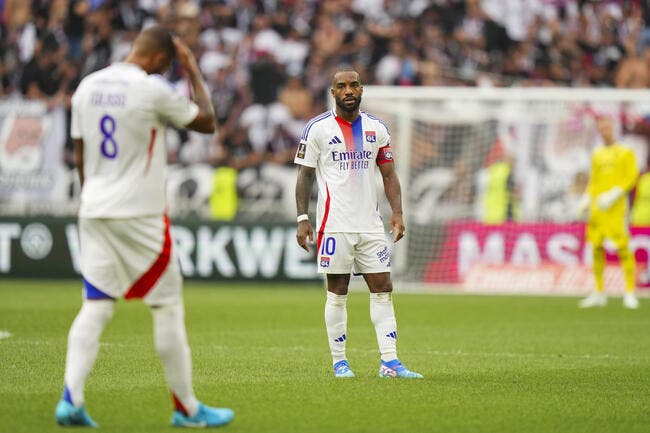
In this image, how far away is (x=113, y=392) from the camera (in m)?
8.38

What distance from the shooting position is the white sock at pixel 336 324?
9633 millimetres

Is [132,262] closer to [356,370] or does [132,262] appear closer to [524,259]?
[356,370]

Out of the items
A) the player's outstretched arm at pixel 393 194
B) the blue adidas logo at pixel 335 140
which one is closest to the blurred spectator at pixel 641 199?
the player's outstretched arm at pixel 393 194

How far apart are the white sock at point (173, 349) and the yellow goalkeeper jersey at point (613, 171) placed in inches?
483

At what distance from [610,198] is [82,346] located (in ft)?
41.0

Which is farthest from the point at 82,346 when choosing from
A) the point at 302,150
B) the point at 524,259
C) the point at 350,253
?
the point at 524,259

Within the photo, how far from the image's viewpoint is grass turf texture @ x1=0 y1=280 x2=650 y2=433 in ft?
24.3

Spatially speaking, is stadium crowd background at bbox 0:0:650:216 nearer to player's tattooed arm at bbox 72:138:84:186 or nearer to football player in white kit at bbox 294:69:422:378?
football player in white kit at bbox 294:69:422:378

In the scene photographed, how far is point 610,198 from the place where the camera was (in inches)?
707

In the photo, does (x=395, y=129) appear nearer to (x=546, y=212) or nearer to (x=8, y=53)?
(x=546, y=212)

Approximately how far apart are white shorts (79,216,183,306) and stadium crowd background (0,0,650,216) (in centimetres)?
1536

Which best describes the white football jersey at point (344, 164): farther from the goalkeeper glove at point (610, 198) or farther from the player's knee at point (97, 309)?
the goalkeeper glove at point (610, 198)

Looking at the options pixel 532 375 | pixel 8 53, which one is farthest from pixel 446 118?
pixel 532 375

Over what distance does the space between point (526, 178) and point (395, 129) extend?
96.2 inches
